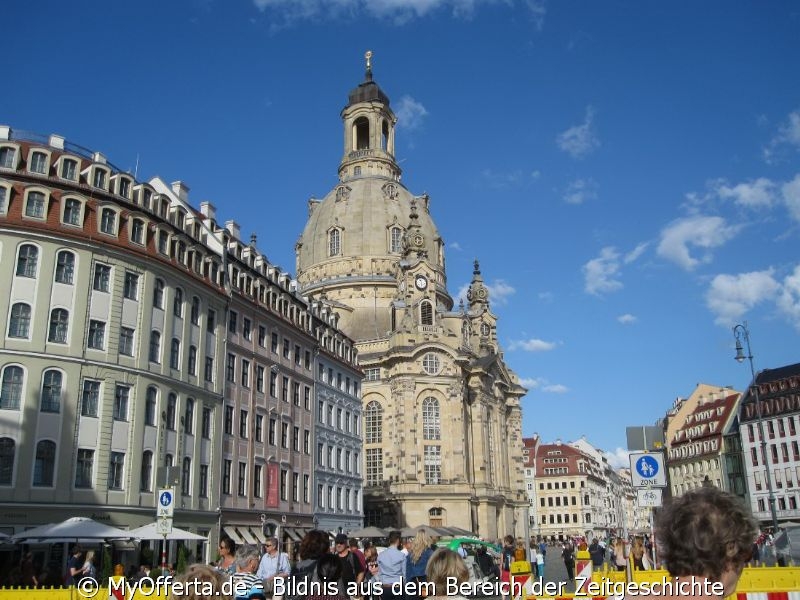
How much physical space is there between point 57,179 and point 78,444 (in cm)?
1180

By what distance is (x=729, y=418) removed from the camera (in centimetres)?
9138

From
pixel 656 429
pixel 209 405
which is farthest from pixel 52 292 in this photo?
pixel 656 429

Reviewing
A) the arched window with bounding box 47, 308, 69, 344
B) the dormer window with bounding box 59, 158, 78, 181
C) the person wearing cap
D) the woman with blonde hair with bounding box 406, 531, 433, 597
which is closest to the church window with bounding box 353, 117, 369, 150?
the dormer window with bounding box 59, 158, 78, 181

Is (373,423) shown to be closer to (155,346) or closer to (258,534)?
(258,534)

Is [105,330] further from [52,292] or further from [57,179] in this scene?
[57,179]

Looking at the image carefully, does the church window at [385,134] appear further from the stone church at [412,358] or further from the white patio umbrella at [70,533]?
the white patio umbrella at [70,533]

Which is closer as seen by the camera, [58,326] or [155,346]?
[58,326]

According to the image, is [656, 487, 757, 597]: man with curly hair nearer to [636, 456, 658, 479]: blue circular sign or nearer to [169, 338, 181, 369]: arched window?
[636, 456, 658, 479]: blue circular sign

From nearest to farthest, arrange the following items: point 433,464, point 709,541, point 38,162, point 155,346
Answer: point 709,541
point 38,162
point 155,346
point 433,464

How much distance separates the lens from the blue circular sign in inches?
631

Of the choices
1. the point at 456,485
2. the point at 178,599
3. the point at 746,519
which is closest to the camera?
the point at 746,519

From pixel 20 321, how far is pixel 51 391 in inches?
128

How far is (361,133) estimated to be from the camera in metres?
129

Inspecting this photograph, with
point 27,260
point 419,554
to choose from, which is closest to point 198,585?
point 419,554
